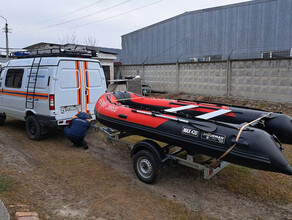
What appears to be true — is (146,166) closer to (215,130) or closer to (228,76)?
(215,130)

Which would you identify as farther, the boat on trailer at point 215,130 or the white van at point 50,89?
the white van at point 50,89

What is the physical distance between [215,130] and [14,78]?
20.5ft

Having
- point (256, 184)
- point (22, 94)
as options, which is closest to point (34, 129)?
point (22, 94)

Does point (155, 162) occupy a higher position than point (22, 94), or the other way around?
point (22, 94)

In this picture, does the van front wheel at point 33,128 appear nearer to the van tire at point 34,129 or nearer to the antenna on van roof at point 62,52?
the van tire at point 34,129

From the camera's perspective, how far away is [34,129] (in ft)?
22.3

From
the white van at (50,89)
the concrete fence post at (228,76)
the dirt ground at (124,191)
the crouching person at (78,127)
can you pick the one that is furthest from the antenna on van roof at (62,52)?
the concrete fence post at (228,76)

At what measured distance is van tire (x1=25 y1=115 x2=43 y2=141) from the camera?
21.4 feet

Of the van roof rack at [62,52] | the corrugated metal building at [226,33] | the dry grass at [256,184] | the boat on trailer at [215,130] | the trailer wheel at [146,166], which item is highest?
the corrugated metal building at [226,33]

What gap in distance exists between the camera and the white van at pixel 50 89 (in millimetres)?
6117

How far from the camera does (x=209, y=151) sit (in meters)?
3.63

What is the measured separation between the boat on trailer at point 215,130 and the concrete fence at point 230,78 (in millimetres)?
6553

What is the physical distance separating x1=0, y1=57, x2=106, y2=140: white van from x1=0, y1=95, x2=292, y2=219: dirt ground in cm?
108

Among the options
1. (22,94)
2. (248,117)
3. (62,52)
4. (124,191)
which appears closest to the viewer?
(124,191)
